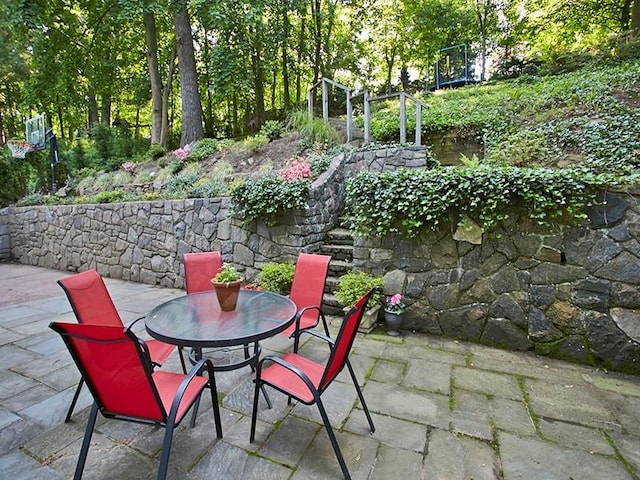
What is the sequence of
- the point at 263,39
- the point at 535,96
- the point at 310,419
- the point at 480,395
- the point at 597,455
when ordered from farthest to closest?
the point at 263,39, the point at 535,96, the point at 480,395, the point at 310,419, the point at 597,455

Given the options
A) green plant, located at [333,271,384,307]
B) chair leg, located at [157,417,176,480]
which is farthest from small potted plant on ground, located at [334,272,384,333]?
chair leg, located at [157,417,176,480]

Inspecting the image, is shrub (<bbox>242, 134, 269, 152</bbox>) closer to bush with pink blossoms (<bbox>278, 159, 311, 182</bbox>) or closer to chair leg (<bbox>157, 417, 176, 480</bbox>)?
bush with pink blossoms (<bbox>278, 159, 311, 182</bbox>)

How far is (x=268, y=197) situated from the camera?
12.8 ft

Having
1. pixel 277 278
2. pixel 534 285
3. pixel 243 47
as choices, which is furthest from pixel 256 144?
pixel 534 285

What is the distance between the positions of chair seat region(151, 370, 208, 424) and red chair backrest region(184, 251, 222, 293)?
1.02 meters

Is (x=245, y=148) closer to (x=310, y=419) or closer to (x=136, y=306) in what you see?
(x=136, y=306)

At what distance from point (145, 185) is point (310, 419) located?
660cm

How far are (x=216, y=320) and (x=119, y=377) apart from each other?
0.65 metres

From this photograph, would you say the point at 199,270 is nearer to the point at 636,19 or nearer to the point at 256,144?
the point at 256,144

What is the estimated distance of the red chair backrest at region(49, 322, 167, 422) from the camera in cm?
127

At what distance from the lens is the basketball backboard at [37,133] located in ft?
26.6

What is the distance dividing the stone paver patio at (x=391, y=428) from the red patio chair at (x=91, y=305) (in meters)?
0.37

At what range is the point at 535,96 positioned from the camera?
666 centimetres

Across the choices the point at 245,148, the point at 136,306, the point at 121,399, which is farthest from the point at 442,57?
the point at 121,399
